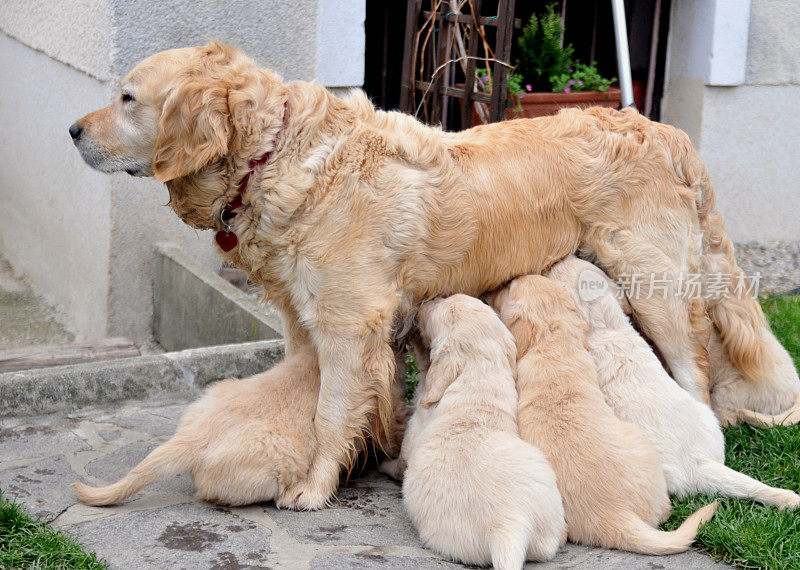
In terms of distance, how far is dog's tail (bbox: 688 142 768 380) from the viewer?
4.38 metres

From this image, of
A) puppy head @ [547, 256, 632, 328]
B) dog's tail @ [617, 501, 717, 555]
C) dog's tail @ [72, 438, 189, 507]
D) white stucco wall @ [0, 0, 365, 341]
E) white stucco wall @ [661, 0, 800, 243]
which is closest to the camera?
dog's tail @ [617, 501, 717, 555]

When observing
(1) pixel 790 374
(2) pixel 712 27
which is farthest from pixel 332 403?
(2) pixel 712 27

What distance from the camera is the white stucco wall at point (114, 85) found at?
18.4 ft

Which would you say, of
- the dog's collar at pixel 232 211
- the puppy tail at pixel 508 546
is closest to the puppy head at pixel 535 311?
the puppy tail at pixel 508 546

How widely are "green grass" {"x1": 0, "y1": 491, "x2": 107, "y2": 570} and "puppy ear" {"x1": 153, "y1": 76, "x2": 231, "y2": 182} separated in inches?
53.9

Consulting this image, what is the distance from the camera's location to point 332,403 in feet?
12.3

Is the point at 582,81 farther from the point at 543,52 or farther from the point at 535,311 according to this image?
the point at 535,311

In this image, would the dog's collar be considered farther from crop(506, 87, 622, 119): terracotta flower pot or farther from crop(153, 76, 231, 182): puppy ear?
crop(506, 87, 622, 119): terracotta flower pot

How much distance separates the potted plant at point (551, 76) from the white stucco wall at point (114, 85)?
6.06 ft

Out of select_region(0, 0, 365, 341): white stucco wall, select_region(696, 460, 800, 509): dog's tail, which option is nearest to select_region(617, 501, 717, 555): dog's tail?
select_region(696, 460, 800, 509): dog's tail

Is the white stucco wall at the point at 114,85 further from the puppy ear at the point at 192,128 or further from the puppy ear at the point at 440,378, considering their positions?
the puppy ear at the point at 440,378

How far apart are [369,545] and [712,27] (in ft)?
17.9

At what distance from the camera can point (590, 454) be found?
3.34 metres

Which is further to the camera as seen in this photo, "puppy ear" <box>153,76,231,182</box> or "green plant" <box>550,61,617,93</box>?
"green plant" <box>550,61,617,93</box>
